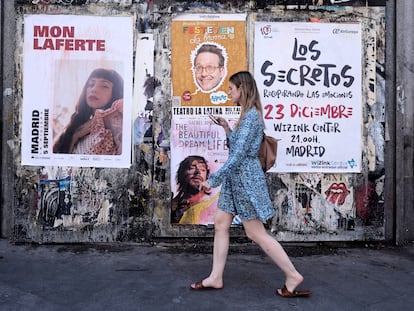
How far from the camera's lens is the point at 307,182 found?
5570 millimetres

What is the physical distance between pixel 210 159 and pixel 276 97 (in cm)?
103

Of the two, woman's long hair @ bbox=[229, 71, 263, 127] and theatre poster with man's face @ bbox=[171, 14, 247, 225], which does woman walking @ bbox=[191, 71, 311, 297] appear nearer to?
woman's long hair @ bbox=[229, 71, 263, 127]

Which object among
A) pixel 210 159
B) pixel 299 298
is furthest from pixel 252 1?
pixel 299 298

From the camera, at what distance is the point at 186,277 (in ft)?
14.6

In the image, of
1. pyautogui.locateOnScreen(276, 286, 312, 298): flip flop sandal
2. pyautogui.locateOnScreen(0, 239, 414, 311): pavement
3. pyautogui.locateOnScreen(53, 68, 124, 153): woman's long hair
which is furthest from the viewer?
pyautogui.locateOnScreen(53, 68, 124, 153): woman's long hair

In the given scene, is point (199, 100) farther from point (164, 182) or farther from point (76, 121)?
point (76, 121)

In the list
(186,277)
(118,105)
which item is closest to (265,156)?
(186,277)

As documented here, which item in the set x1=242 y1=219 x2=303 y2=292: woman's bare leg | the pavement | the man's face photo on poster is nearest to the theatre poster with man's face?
the man's face photo on poster

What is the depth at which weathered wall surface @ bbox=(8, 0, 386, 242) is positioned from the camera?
18.0 feet

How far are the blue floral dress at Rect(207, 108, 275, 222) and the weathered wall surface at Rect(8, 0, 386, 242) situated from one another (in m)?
1.61

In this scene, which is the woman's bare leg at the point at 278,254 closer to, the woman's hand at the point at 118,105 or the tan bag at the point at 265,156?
the tan bag at the point at 265,156

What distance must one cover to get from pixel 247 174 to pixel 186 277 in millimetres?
1196

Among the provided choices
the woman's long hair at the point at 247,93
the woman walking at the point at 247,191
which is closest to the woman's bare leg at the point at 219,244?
the woman walking at the point at 247,191

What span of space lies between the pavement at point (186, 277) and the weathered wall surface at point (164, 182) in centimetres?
18
